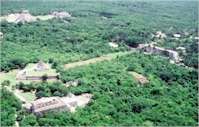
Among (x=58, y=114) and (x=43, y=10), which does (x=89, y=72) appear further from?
(x=43, y=10)

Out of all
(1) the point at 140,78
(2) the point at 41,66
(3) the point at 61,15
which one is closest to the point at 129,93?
(1) the point at 140,78

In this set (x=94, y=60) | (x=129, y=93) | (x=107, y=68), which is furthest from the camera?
(x=94, y=60)

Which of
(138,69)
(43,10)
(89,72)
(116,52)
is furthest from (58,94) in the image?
(43,10)

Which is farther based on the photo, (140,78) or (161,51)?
(161,51)

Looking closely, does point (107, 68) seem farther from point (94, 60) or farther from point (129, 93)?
point (129, 93)

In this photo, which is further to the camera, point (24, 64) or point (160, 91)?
point (24, 64)

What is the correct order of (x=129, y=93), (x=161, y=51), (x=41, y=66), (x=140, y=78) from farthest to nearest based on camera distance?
(x=161, y=51), (x=41, y=66), (x=140, y=78), (x=129, y=93)

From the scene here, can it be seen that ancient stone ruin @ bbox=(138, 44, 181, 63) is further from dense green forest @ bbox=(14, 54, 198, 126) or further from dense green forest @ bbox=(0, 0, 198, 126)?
dense green forest @ bbox=(14, 54, 198, 126)

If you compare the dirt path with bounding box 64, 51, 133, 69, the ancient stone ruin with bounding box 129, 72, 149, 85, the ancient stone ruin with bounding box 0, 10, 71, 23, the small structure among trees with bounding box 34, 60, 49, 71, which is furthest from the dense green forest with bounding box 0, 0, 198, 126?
the ancient stone ruin with bounding box 0, 10, 71, 23
